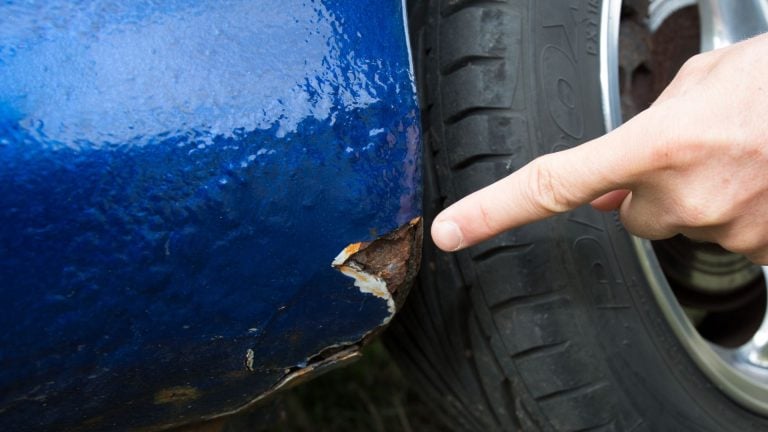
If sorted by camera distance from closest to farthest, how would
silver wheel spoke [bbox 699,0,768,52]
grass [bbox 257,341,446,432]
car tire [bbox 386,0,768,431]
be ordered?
car tire [bbox 386,0,768,431] → silver wheel spoke [bbox 699,0,768,52] → grass [bbox 257,341,446,432]

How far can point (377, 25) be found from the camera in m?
1.04

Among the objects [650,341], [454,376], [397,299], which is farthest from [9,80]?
[650,341]

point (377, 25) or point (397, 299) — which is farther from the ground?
point (377, 25)

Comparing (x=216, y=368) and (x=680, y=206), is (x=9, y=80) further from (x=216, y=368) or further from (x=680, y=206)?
(x=680, y=206)

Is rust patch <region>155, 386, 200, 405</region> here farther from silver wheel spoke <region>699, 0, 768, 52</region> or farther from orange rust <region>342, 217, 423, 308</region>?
silver wheel spoke <region>699, 0, 768, 52</region>

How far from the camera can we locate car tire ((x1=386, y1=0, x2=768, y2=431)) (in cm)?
119

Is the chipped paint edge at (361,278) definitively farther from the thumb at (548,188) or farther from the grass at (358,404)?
the grass at (358,404)

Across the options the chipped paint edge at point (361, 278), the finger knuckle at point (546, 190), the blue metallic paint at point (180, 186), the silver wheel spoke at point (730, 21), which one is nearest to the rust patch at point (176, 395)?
the blue metallic paint at point (180, 186)

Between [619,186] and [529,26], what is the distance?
35 cm

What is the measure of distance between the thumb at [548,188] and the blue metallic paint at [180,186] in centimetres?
8

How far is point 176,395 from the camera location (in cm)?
106

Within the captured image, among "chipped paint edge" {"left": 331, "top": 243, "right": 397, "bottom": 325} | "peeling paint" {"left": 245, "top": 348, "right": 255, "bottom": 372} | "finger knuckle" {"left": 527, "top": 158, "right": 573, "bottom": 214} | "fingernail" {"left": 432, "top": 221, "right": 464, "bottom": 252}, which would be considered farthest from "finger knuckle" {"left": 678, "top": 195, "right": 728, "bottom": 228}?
"peeling paint" {"left": 245, "top": 348, "right": 255, "bottom": 372}

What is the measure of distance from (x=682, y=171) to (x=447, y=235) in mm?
280

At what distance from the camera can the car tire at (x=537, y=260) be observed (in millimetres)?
1193
